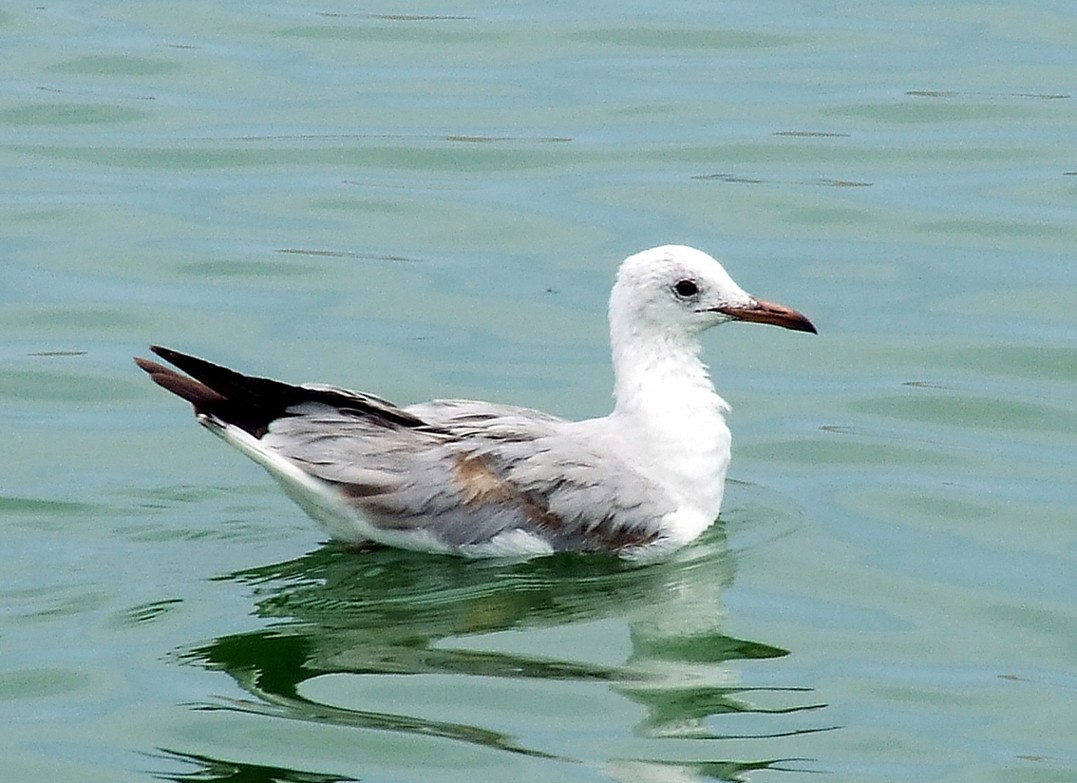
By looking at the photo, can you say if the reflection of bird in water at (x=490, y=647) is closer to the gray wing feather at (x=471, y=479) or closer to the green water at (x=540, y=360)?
the green water at (x=540, y=360)

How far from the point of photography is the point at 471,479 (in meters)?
9.57

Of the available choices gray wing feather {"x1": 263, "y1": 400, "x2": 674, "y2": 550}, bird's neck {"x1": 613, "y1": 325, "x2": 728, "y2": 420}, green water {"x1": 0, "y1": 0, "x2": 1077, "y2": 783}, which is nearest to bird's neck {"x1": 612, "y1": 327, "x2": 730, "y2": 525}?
bird's neck {"x1": 613, "y1": 325, "x2": 728, "y2": 420}

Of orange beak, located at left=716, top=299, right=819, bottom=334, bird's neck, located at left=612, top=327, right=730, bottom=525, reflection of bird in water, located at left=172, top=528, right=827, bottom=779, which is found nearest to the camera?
reflection of bird in water, located at left=172, top=528, right=827, bottom=779

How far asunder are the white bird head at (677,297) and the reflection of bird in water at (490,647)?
0.90 meters

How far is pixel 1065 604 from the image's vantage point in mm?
9312

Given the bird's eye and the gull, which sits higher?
the bird's eye

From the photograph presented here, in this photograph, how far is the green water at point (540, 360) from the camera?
8289 mm

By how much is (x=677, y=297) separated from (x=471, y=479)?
1166 millimetres

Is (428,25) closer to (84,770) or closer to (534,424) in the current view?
(534,424)

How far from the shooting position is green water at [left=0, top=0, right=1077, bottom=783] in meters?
8.29

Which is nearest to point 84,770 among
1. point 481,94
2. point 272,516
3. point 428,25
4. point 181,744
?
point 181,744

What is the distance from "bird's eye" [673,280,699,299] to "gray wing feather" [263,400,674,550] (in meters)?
0.79

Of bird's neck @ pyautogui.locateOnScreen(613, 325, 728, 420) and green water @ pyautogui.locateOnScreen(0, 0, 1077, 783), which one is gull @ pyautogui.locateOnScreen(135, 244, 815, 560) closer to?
bird's neck @ pyautogui.locateOnScreen(613, 325, 728, 420)

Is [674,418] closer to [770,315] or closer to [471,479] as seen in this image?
[770,315]
